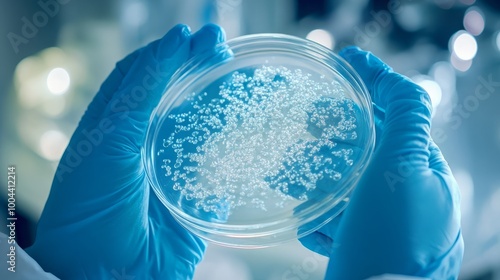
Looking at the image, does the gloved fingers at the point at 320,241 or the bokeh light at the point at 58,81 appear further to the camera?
the bokeh light at the point at 58,81

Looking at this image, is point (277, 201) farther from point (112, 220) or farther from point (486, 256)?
point (486, 256)

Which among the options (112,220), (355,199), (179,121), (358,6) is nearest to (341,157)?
(355,199)

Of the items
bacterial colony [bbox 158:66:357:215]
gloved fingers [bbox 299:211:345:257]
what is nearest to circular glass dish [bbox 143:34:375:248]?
bacterial colony [bbox 158:66:357:215]

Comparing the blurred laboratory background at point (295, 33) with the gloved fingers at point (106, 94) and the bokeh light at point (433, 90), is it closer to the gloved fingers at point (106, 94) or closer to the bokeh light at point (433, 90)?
the bokeh light at point (433, 90)

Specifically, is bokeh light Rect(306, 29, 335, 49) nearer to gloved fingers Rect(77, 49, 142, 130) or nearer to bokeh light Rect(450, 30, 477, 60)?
bokeh light Rect(450, 30, 477, 60)

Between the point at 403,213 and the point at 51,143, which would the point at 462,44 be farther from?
the point at 51,143

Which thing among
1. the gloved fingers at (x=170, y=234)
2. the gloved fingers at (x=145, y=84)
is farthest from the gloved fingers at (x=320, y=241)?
the gloved fingers at (x=145, y=84)

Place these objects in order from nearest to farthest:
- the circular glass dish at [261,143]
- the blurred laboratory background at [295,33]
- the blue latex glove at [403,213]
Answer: the blue latex glove at [403,213] → the circular glass dish at [261,143] → the blurred laboratory background at [295,33]
